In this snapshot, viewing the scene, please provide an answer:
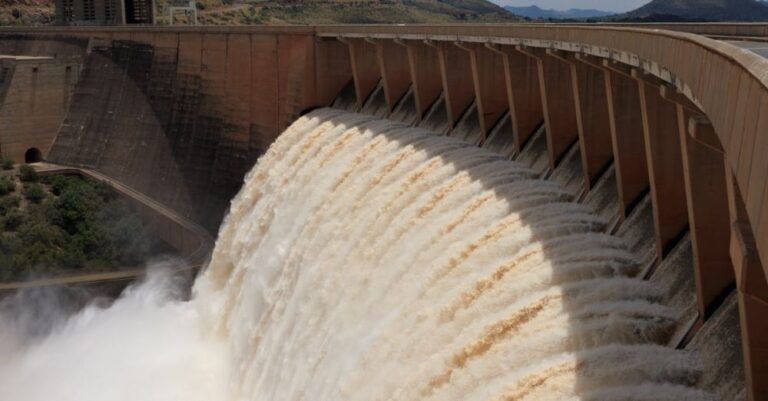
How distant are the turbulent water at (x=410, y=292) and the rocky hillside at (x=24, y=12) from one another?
50.0 m

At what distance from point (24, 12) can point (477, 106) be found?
58.0 m

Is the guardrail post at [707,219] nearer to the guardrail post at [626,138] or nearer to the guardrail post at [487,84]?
the guardrail post at [626,138]

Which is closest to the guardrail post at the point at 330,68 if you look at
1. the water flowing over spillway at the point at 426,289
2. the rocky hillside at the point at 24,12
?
the water flowing over spillway at the point at 426,289

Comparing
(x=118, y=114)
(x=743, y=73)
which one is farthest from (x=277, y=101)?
(x=743, y=73)

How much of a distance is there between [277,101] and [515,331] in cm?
1871

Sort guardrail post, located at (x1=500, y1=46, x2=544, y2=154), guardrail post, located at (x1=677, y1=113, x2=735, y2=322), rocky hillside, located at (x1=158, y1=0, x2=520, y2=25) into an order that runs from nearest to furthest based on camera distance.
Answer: guardrail post, located at (x1=677, y1=113, x2=735, y2=322), guardrail post, located at (x1=500, y1=46, x2=544, y2=154), rocky hillside, located at (x1=158, y1=0, x2=520, y2=25)

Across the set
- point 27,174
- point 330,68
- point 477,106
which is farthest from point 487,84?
point 27,174

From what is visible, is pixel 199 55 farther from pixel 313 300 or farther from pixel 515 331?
pixel 515 331

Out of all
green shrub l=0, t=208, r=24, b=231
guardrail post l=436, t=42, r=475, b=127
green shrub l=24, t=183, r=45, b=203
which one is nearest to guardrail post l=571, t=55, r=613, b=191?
guardrail post l=436, t=42, r=475, b=127

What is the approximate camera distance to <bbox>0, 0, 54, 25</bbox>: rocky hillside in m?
69.2

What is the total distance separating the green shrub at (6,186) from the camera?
32969 millimetres

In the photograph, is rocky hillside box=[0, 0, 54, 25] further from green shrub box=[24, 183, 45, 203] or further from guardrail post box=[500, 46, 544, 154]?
guardrail post box=[500, 46, 544, 154]

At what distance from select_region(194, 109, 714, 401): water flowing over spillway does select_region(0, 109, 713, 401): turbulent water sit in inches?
1.1

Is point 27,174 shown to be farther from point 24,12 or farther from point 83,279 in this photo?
point 24,12
